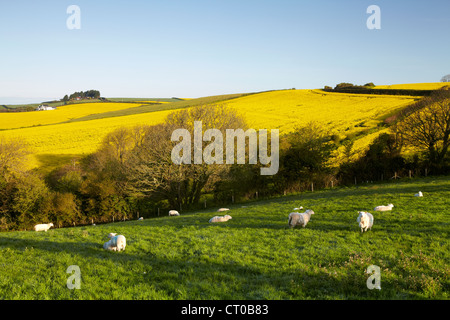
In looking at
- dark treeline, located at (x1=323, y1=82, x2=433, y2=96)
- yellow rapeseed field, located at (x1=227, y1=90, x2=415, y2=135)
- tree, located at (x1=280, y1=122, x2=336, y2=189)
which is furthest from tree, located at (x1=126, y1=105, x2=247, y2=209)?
dark treeline, located at (x1=323, y1=82, x2=433, y2=96)

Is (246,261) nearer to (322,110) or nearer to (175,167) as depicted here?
(175,167)

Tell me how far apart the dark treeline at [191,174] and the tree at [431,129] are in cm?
12

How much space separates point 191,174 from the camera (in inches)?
1351

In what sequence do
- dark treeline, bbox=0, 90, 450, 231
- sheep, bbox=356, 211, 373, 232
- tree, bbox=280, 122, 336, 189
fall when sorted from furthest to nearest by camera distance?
tree, bbox=280, 122, 336, 189, dark treeline, bbox=0, 90, 450, 231, sheep, bbox=356, 211, 373, 232

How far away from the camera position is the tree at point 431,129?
1559 inches

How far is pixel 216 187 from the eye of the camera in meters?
38.3

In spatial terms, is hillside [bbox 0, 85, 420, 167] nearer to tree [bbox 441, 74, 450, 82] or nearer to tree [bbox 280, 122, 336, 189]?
tree [bbox 280, 122, 336, 189]

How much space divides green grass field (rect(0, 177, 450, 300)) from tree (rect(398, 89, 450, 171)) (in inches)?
1119

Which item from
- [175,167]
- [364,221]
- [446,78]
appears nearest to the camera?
[364,221]

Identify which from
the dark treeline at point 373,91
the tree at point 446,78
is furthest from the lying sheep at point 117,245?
the tree at point 446,78

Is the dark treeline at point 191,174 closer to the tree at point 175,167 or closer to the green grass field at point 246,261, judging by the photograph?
the tree at point 175,167

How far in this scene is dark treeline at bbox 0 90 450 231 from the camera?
3403 cm

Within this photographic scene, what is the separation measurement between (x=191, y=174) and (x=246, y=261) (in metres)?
24.2

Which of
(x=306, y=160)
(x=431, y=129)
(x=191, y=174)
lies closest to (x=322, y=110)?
(x=431, y=129)
